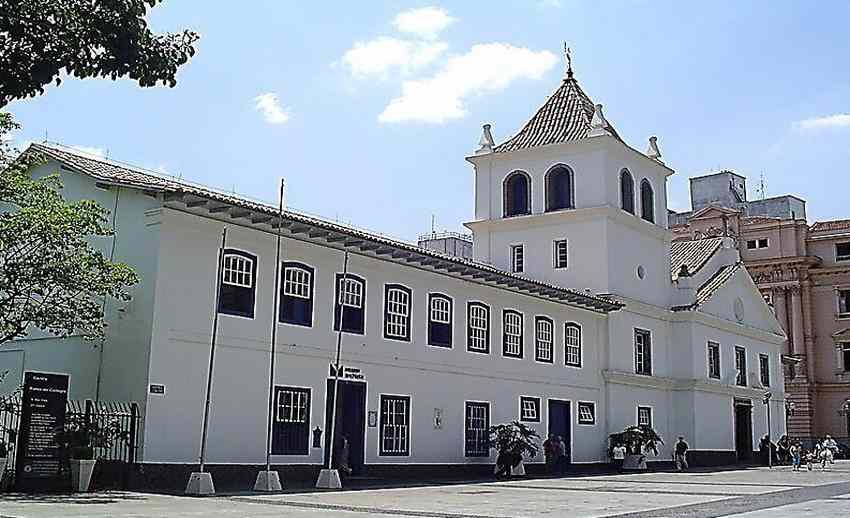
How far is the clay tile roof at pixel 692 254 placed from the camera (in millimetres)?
45438

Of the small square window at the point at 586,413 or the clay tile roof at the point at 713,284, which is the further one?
the clay tile roof at the point at 713,284

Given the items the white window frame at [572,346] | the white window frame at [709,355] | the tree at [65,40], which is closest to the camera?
the tree at [65,40]

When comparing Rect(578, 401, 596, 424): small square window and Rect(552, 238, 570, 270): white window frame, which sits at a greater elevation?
Rect(552, 238, 570, 270): white window frame

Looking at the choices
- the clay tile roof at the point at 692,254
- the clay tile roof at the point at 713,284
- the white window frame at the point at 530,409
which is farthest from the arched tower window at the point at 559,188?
the white window frame at the point at 530,409

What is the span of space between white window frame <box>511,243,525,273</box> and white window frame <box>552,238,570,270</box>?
50.3 inches

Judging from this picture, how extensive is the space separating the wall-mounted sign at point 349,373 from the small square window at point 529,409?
7.88 meters

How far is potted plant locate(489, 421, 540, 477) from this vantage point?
30641 mm

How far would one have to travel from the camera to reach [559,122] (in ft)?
137

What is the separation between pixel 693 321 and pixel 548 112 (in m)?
10.6

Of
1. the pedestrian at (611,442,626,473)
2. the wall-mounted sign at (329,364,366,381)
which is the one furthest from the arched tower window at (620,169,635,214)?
the wall-mounted sign at (329,364,366,381)

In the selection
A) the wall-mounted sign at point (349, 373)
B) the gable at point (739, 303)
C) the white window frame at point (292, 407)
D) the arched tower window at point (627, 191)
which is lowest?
the white window frame at point (292, 407)

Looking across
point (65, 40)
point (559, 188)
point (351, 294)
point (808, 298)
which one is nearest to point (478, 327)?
point (351, 294)

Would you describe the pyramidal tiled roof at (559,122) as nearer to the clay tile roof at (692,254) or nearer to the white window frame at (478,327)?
the clay tile roof at (692,254)

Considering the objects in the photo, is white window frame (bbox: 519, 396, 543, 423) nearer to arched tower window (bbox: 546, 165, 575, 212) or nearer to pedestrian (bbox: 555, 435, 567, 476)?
pedestrian (bbox: 555, 435, 567, 476)
